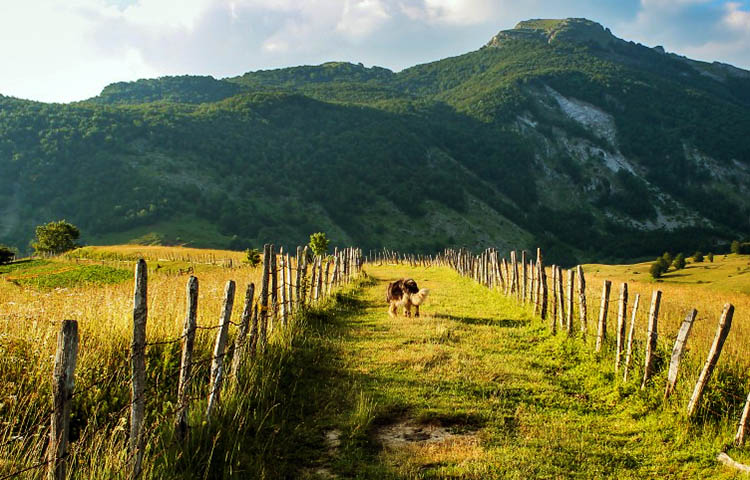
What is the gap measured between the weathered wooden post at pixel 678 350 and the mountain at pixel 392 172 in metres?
93.5

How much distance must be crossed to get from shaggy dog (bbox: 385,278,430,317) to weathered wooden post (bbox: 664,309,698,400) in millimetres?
6610

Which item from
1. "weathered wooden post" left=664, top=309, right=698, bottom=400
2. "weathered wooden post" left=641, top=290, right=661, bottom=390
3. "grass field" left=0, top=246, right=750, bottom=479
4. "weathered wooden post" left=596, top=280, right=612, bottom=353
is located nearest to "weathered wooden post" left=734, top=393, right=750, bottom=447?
"grass field" left=0, top=246, right=750, bottom=479

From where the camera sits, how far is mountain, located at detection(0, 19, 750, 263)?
104938mm

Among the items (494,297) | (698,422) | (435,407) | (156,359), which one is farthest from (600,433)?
(494,297)

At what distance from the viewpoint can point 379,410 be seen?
6.62m

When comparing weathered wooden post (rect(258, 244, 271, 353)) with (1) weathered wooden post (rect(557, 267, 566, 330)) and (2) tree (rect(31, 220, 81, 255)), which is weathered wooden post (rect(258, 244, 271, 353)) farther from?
(2) tree (rect(31, 220, 81, 255))

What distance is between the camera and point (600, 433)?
625 cm

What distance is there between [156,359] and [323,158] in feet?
466

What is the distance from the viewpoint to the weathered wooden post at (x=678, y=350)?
6.59 metres

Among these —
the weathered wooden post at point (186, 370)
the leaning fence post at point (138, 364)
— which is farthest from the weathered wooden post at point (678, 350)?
the leaning fence post at point (138, 364)

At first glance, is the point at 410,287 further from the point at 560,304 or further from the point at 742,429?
the point at 742,429

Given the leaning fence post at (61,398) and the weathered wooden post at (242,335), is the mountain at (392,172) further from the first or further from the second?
the leaning fence post at (61,398)

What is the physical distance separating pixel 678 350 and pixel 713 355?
58cm

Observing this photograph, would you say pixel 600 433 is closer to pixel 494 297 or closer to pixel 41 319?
pixel 41 319
